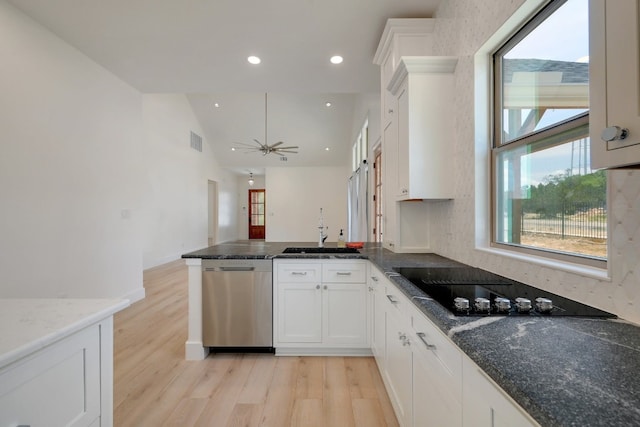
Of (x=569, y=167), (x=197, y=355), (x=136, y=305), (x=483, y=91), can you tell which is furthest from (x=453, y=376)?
(x=136, y=305)

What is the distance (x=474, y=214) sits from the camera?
1912 mm

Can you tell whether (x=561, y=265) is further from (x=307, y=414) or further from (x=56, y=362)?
(x=56, y=362)

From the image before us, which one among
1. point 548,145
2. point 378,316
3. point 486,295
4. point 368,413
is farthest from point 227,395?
point 548,145

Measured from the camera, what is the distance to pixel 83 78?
329 cm

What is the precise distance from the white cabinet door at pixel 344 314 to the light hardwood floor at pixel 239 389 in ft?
0.59

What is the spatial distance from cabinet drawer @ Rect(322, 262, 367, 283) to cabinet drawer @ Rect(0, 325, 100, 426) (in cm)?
178

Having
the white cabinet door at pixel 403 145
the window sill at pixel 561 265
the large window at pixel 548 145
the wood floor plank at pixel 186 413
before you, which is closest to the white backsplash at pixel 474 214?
the window sill at pixel 561 265

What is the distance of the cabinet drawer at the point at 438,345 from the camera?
36.6 inches

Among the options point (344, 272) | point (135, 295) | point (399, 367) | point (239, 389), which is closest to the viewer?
point (399, 367)

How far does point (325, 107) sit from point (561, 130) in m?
7.16

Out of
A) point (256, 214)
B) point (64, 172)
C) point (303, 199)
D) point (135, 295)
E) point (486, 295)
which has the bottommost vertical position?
point (135, 295)

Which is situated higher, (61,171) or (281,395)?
(61,171)

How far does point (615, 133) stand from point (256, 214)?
1319 centimetres

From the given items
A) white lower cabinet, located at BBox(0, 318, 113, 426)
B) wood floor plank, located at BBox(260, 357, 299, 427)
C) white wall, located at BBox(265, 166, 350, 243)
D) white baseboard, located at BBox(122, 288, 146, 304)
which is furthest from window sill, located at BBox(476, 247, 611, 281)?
white wall, located at BBox(265, 166, 350, 243)
